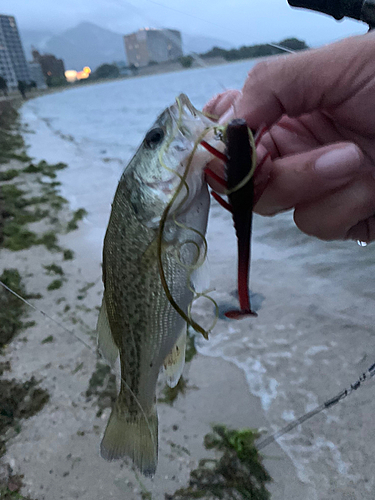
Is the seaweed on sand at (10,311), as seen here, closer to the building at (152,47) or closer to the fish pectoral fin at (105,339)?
the fish pectoral fin at (105,339)

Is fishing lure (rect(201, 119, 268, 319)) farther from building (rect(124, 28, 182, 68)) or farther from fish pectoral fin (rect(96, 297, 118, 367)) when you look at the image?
building (rect(124, 28, 182, 68))

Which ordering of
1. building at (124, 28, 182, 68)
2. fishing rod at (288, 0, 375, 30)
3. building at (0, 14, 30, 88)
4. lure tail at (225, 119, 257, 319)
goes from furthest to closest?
building at (0, 14, 30, 88) → building at (124, 28, 182, 68) → fishing rod at (288, 0, 375, 30) → lure tail at (225, 119, 257, 319)

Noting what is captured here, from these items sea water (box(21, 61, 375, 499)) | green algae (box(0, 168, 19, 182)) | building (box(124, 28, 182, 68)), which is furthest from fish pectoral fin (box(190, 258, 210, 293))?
green algae (box(0, 168, 19, 182))

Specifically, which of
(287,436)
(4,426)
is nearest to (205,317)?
(287,436)

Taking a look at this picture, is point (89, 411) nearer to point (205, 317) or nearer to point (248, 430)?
point (248, 430)

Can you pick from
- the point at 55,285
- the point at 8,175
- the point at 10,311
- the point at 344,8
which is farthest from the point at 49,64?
the point at 344,8

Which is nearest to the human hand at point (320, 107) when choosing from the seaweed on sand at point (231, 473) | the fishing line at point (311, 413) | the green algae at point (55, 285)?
the fishing line at point (311, 413)
